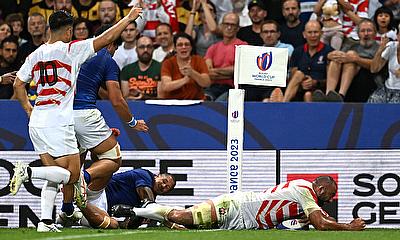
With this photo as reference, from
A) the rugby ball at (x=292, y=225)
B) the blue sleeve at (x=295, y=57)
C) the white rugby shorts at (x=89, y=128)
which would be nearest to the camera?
the white rugby shorts at (x=89, y=128)

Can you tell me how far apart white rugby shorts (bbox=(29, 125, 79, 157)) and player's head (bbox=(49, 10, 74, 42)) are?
3.26 ft

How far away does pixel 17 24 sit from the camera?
17.2m

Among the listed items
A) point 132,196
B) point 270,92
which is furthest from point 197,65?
point 132,196

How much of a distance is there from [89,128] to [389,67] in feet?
17.1

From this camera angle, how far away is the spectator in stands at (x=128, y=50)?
16.5 metres

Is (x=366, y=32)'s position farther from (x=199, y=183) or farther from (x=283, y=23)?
(x=199, y=183)

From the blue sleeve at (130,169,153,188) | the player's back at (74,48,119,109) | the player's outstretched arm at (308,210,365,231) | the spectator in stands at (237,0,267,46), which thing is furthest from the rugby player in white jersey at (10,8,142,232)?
the spectator in stands at (237,0,267,46)

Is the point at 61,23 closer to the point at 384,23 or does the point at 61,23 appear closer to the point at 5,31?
the point at 5,31

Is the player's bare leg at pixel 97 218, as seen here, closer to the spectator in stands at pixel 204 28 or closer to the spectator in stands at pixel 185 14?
the spectator in stands at pixel 204 28

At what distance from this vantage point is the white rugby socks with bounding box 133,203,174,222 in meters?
12.3

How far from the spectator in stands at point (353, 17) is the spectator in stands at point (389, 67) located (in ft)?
2.41

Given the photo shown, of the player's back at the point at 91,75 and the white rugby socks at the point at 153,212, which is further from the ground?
the player's back at the point at 91,75

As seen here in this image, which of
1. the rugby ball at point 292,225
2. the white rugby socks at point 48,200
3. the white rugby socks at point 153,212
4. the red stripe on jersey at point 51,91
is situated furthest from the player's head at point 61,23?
the rugby ball at point 292,225

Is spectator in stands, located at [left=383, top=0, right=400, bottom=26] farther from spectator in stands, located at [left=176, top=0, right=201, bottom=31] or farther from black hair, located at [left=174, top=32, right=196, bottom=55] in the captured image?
black hair, located at [left=174, top=32, right=196, bottom=55]
